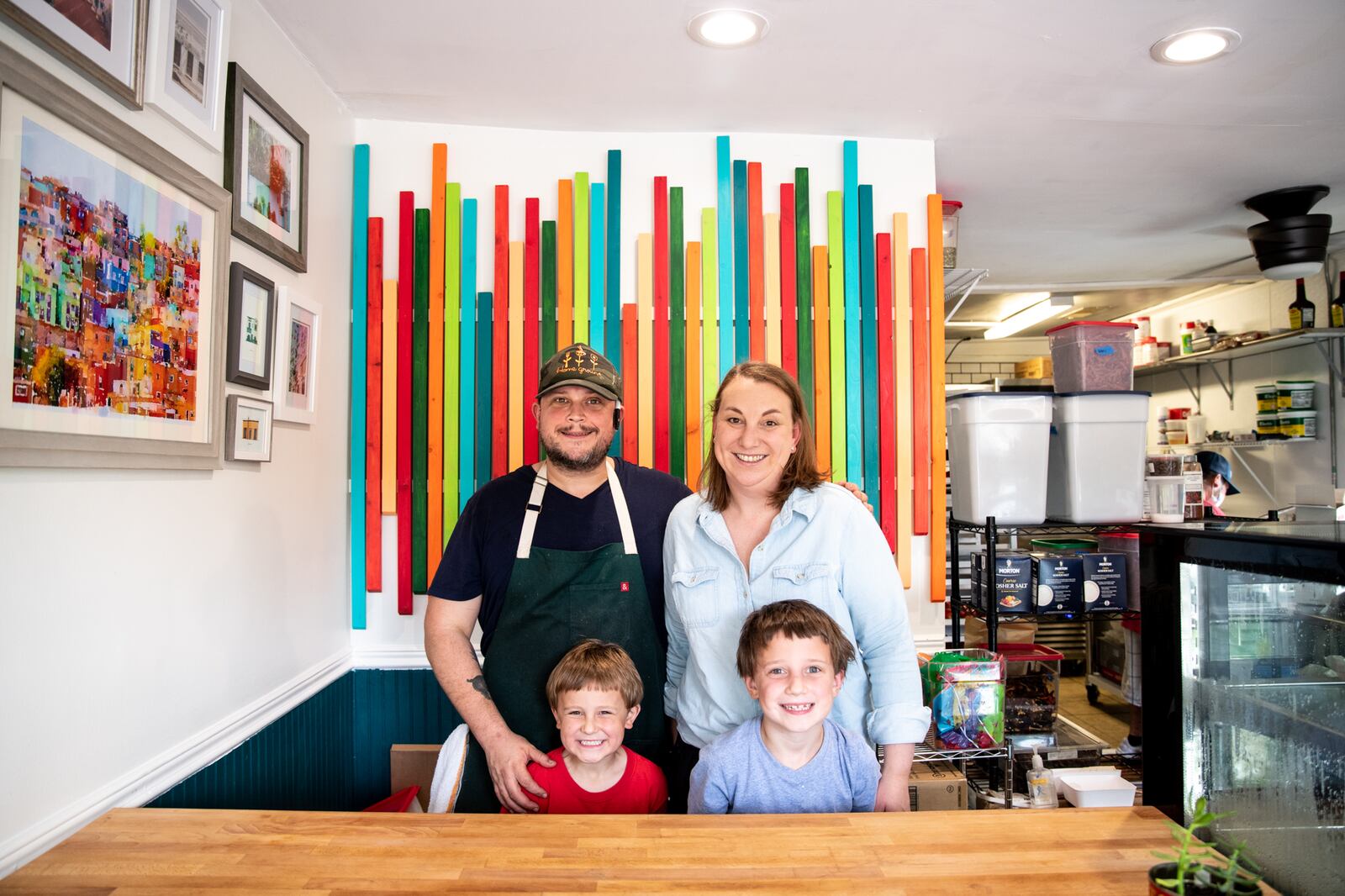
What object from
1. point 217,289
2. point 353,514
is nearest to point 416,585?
point 353,514

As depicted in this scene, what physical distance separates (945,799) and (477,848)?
1.72 meters

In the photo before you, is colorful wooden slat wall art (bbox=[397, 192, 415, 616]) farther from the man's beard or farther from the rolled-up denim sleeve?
the rolled-up denim sleeve

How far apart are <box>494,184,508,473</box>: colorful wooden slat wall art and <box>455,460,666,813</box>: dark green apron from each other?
0.86 meters

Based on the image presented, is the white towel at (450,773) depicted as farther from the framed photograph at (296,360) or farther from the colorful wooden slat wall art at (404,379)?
the framed photograph at (296,360)

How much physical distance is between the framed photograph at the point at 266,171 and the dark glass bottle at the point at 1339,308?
17.2 feet

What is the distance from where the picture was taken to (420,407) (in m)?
2.96

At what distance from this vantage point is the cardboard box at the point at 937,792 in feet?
8.30

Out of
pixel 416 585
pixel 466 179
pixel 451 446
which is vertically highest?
pixel 466 179

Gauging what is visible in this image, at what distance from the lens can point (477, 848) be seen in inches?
52.1

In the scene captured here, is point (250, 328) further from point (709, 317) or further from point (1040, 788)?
point (1040, 788)

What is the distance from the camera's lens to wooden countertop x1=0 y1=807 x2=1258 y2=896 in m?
1.21

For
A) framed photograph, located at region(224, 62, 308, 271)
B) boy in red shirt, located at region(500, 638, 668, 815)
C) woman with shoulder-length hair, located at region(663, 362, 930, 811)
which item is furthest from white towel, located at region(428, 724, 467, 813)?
framed photograph, located at region(224, 62, 308, 271)

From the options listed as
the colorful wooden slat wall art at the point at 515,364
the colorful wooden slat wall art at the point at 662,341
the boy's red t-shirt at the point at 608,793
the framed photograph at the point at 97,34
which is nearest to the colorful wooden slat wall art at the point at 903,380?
the colorful wooden slat wall art at the point at 662,341

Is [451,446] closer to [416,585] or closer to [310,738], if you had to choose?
[416,585]
